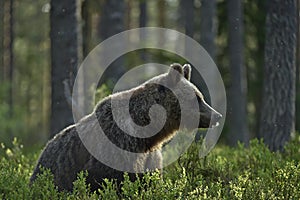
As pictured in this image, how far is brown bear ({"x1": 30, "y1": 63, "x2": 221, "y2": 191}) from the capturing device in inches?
258

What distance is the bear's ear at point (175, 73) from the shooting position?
671 cm

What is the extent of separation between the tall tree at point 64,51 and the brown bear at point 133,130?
9.95 feet

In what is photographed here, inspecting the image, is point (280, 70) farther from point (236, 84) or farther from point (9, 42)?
point (9, 42)

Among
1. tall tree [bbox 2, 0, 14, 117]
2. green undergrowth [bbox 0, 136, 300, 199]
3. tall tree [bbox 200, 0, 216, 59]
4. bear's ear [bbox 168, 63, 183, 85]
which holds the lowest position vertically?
tall tree [bbox 2, 0, 14, 117]

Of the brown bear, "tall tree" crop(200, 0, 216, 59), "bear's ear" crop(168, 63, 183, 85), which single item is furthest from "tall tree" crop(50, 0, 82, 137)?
"tall tree" crop(200, 0, 216, 59)

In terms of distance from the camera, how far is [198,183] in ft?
19.8

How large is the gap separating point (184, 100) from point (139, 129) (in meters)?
0.65

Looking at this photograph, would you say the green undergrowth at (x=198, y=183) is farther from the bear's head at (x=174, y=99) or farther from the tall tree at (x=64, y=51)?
the tall tree at (x=64, y=51)

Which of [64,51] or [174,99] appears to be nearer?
[174,99]

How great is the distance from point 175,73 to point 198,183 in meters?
1.39

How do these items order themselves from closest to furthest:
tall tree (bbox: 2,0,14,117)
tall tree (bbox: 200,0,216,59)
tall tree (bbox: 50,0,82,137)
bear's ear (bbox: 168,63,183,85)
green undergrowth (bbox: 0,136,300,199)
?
1. green undergrowth (bbox: 0,136,300,199)
2. bear's ear (bbox: 168,63,183,85)
3. tall tree (bbox: 50,0,82,137)
4. tall tree (bbox: 200,0,216,59)
5. tall tree (bbox: 2,0,14,117)

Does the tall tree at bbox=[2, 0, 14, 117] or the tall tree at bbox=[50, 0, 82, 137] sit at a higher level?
the tall tree at bbox=[50, 0, 82, 137]

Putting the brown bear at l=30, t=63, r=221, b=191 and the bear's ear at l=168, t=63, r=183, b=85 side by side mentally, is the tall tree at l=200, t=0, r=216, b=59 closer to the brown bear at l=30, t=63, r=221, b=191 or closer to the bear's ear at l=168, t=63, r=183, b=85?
the brown bear at l=30, t=63, r=221, b=191

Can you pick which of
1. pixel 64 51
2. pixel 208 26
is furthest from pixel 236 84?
pixel 64 51
